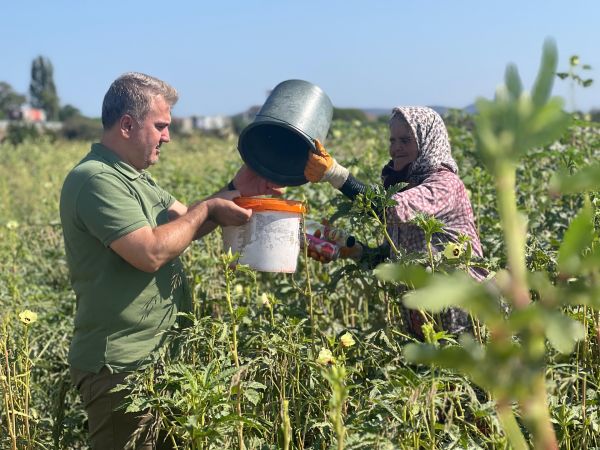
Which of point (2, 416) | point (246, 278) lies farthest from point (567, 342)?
point (246, 278)

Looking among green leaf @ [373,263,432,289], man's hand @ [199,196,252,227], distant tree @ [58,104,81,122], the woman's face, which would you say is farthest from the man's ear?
distant tree @ [58,104,81,122]

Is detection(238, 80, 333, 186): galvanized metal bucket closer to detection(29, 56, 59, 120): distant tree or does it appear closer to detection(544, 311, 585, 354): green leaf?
detection(544, 311, 585, 354): green leaf

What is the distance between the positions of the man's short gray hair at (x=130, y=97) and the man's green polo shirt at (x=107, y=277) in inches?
6.1

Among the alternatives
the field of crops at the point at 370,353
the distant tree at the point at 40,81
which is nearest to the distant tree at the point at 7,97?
the distant tree at the point at 40,81

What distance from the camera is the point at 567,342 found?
0.50 m

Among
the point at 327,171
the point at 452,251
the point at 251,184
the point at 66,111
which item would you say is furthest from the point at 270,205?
the point at 66,111

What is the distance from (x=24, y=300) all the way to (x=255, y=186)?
1.43m

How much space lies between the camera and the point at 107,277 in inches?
94.7

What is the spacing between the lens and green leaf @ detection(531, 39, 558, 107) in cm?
45

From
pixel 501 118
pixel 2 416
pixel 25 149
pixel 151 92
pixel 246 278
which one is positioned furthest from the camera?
pixel 25 149

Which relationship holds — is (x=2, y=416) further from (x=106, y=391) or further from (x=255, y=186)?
(x=255, y=186)

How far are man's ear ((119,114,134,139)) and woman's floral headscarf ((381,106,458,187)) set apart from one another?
0.95m

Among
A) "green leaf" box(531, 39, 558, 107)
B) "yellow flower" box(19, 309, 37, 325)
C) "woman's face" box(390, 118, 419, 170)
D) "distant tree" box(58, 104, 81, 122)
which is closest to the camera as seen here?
"green leaf" box(531, 39, 558, 107)

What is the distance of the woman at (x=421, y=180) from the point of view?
8.46 ft
